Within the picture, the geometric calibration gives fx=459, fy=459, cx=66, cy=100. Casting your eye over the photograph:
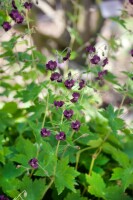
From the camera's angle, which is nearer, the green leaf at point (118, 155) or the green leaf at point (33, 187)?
the green leaf at point (33, 187)

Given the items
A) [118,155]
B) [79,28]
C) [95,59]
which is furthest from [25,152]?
[79,28]

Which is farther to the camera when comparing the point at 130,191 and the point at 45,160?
the point at 130,191

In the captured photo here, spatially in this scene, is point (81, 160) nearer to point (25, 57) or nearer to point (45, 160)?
point (45, 160)

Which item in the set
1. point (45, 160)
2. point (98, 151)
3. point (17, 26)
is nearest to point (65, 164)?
point (45, 160)

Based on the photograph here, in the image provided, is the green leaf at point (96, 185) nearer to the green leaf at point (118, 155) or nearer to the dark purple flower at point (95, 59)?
the green leaf at point (118, 155)

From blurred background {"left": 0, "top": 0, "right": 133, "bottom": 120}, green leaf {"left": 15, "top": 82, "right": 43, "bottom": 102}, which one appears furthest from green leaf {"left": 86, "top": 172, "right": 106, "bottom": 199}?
blurred background {"left": 0, "top": 0, "right": 133, "bottom": 120}

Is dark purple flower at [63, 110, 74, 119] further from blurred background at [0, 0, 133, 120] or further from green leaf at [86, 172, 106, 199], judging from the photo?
blurred background at [0, 0, 133, 120]

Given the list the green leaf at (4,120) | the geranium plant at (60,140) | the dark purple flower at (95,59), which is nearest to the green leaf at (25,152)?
the geranium plant at (60,140)
